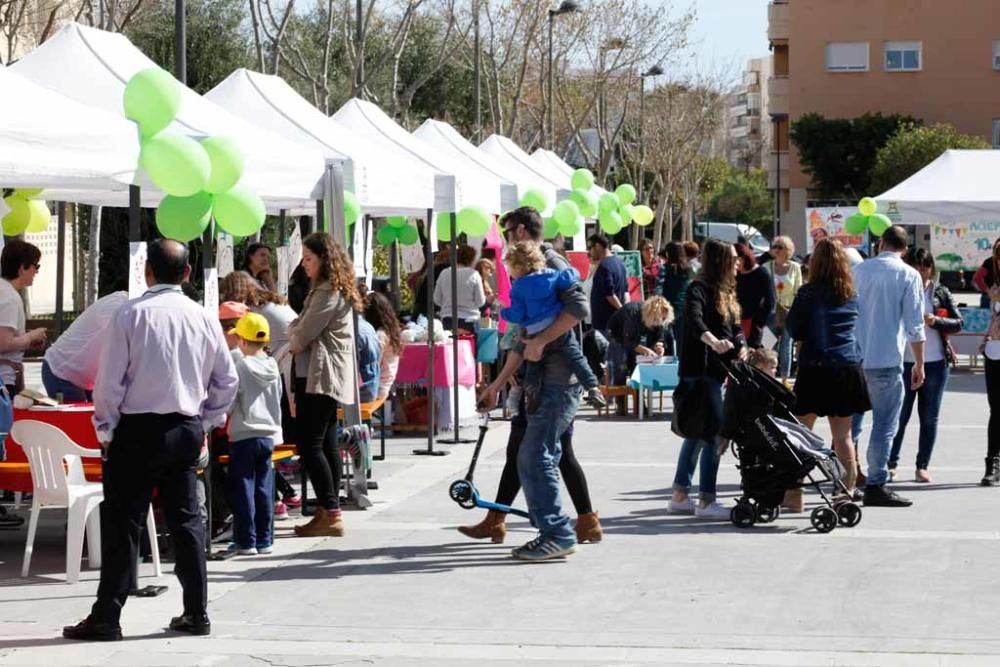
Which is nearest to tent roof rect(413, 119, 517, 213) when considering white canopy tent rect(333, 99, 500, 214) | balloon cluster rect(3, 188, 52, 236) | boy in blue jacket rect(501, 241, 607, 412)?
white canopy tent rect(333, 99, 500, 214)

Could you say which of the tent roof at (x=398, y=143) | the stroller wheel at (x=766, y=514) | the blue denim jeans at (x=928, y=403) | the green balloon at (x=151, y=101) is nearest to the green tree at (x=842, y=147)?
the tent roof at (x=398, y=143)

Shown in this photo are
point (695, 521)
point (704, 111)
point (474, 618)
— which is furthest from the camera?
point (704, 111)

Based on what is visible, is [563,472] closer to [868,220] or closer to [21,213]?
[21,213]

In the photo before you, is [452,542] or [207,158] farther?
[452,542]

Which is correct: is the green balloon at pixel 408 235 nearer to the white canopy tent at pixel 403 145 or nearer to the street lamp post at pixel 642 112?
the white canopy tent at pixel 403 145

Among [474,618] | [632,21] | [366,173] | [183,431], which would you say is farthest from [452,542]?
[632,21]

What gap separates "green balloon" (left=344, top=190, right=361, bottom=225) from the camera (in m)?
12.4

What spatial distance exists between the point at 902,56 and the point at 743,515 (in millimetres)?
64407

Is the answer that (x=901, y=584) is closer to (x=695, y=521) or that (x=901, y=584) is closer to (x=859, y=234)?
(x=695, y=521)

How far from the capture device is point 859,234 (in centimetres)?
2762

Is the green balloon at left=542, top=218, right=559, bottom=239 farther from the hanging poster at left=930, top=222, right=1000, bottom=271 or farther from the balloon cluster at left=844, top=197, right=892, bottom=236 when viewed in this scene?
the hanging poster at left=930, top=222, right=1000, bottom=271

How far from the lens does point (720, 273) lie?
10828 millimetres

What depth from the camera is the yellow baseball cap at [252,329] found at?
9773 millimetres

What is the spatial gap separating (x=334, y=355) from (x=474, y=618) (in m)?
2.82
